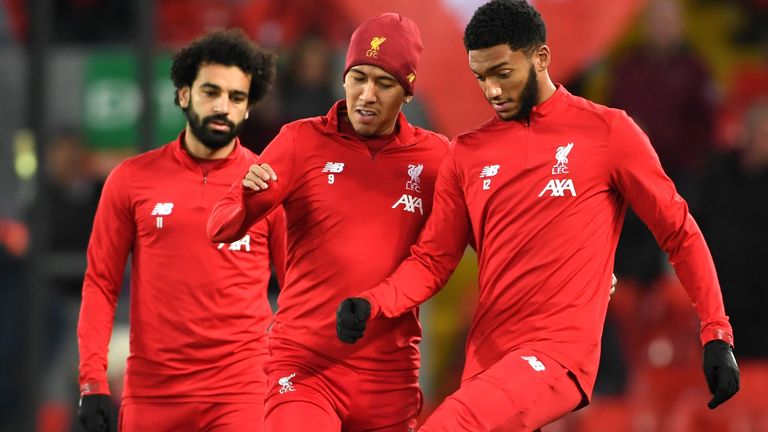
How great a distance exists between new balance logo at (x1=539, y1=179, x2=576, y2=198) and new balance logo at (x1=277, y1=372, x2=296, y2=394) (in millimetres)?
1074

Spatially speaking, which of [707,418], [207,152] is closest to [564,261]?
[207,152]

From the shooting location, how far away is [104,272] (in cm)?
662

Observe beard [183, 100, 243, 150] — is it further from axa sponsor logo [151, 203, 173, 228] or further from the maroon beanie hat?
the maroon beanie hat

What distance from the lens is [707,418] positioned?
31.6ft

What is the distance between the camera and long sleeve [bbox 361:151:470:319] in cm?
576

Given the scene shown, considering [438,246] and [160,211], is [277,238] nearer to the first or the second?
[160,211]

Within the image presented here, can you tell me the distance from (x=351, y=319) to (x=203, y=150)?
1.50 metres

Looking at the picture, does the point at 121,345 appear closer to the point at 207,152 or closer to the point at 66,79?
the point at 66,79

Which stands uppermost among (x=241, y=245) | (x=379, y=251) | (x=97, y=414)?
(x=379, y=251)

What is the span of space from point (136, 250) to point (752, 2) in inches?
255

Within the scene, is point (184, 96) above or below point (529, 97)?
below

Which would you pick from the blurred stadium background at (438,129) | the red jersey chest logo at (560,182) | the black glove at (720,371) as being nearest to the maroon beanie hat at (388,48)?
the red jersey chest logo at (560,182)

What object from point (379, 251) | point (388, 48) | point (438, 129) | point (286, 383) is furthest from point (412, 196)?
point (438, 129)

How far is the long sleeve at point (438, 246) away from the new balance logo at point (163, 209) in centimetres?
117
